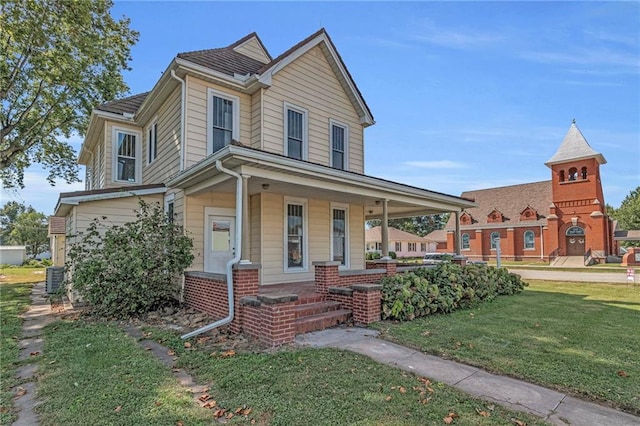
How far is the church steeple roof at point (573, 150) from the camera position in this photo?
102 feet

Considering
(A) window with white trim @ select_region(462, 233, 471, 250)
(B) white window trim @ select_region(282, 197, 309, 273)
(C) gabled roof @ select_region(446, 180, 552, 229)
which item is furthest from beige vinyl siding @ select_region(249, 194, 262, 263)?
(A) window with white trim @ select_region(462, 233, 471, 250)

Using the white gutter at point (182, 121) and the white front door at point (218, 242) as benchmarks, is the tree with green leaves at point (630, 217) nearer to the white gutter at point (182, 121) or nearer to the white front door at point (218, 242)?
the white front door at point (218, 242)

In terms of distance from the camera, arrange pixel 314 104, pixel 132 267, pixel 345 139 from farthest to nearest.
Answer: pixel 345 139 → pixel 314 104 → pixel 132 267

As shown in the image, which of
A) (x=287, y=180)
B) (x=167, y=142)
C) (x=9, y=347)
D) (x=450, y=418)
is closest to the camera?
(x=450, y=418)

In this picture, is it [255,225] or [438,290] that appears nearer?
[438,290]

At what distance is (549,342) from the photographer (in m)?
5.74

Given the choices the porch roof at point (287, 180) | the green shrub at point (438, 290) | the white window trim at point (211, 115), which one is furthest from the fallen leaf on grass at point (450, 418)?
the white window trim at point (211, 115)

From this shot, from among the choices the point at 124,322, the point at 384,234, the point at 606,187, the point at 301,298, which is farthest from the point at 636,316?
the point at 606,187

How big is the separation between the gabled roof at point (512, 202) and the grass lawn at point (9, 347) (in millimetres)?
32835

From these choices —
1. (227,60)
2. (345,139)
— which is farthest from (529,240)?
(227,60)

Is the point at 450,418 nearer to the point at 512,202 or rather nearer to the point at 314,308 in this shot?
the point at 314,308

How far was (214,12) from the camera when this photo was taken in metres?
10.6

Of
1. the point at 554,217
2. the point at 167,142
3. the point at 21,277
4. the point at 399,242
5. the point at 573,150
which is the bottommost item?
the point at 21,277

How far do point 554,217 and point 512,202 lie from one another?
4.98 m
